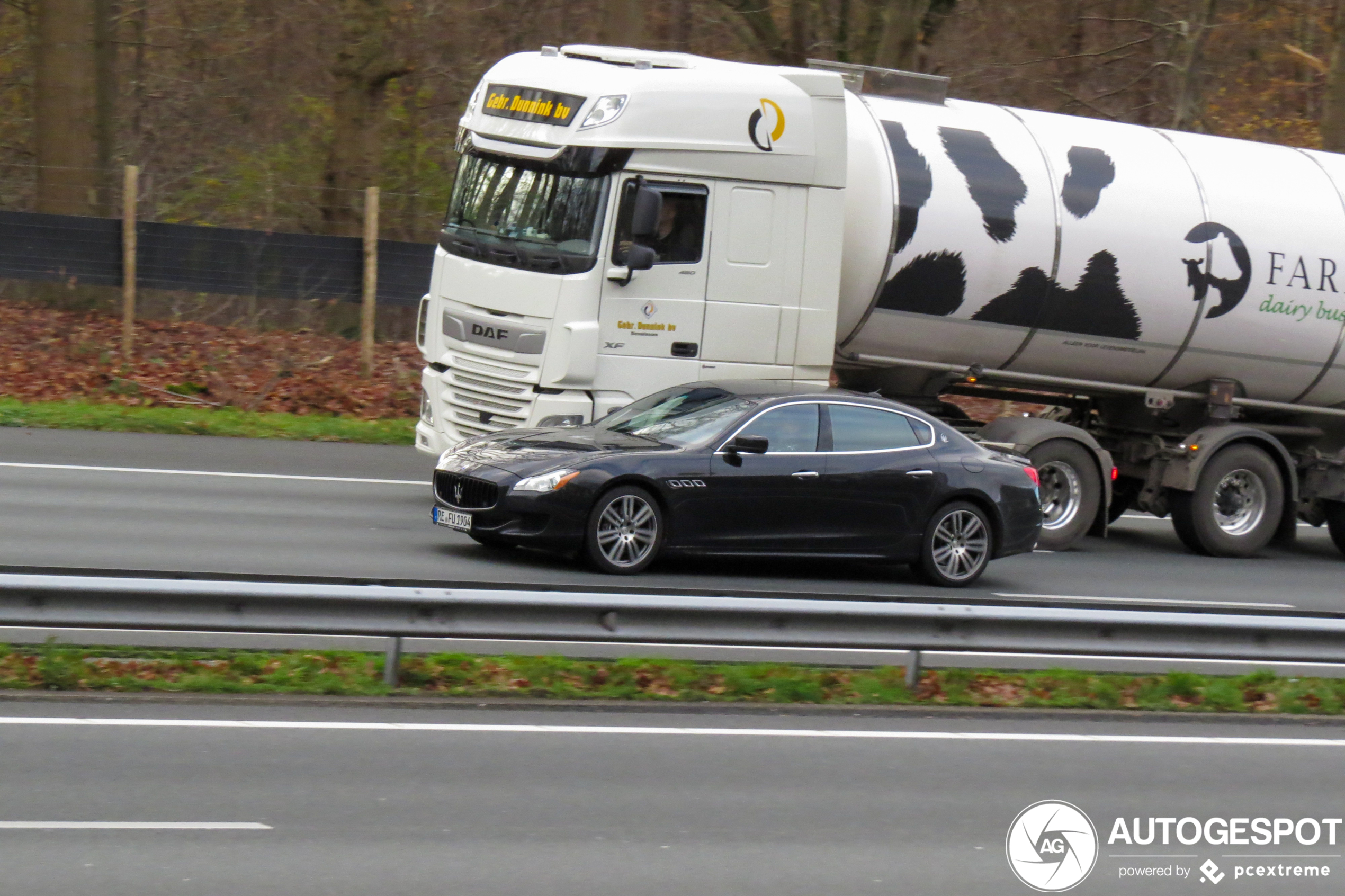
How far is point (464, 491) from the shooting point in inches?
467

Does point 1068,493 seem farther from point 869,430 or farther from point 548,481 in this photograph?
point 548,481

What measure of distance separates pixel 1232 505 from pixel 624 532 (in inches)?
291

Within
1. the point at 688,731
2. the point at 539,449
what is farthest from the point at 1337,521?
the point at 688,731

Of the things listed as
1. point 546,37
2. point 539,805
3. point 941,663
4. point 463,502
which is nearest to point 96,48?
point 546,37

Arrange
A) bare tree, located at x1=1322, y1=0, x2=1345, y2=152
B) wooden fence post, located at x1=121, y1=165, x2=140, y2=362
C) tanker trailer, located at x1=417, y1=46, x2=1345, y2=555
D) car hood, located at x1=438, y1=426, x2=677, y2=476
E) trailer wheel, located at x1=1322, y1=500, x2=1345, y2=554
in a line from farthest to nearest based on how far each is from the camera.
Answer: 1. bare tree, located at x1=1322, y1=0, x2=1345, y2=152
2. wooden fence post, located at x1=121, y1=165, x2=140, y2=362
3. trailer wheel, located at x1=1322, y1=500, x2=1345, y2=554
4. tanker trailer, located at x1=417, y1=46, x2=1345, y2=555
5. car hood, located at x1=438, y1=426, x2=677, y2=476

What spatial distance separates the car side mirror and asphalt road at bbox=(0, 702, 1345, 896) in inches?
141

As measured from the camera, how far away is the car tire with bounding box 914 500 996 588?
1275 centimetres

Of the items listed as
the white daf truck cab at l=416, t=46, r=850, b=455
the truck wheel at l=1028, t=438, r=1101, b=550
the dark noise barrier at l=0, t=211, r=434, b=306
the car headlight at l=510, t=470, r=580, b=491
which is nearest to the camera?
the car headlight at l=510, t=470, r=580, b=491

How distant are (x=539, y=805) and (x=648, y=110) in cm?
814

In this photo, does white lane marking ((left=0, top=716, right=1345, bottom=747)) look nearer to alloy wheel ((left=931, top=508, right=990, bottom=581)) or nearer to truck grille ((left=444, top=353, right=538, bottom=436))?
alloy wheel ((left=931, top=508, right=990, bottom=581))

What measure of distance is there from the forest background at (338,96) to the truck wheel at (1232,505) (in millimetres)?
9608

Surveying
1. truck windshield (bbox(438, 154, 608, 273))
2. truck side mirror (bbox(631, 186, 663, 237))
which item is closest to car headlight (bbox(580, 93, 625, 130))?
truck windshield (bbox(438, 154, 608, 273))

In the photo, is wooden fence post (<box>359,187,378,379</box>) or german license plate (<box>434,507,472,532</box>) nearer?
german license plate (<box>434,507,472,532</box>)

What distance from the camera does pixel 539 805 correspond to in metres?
6.74
